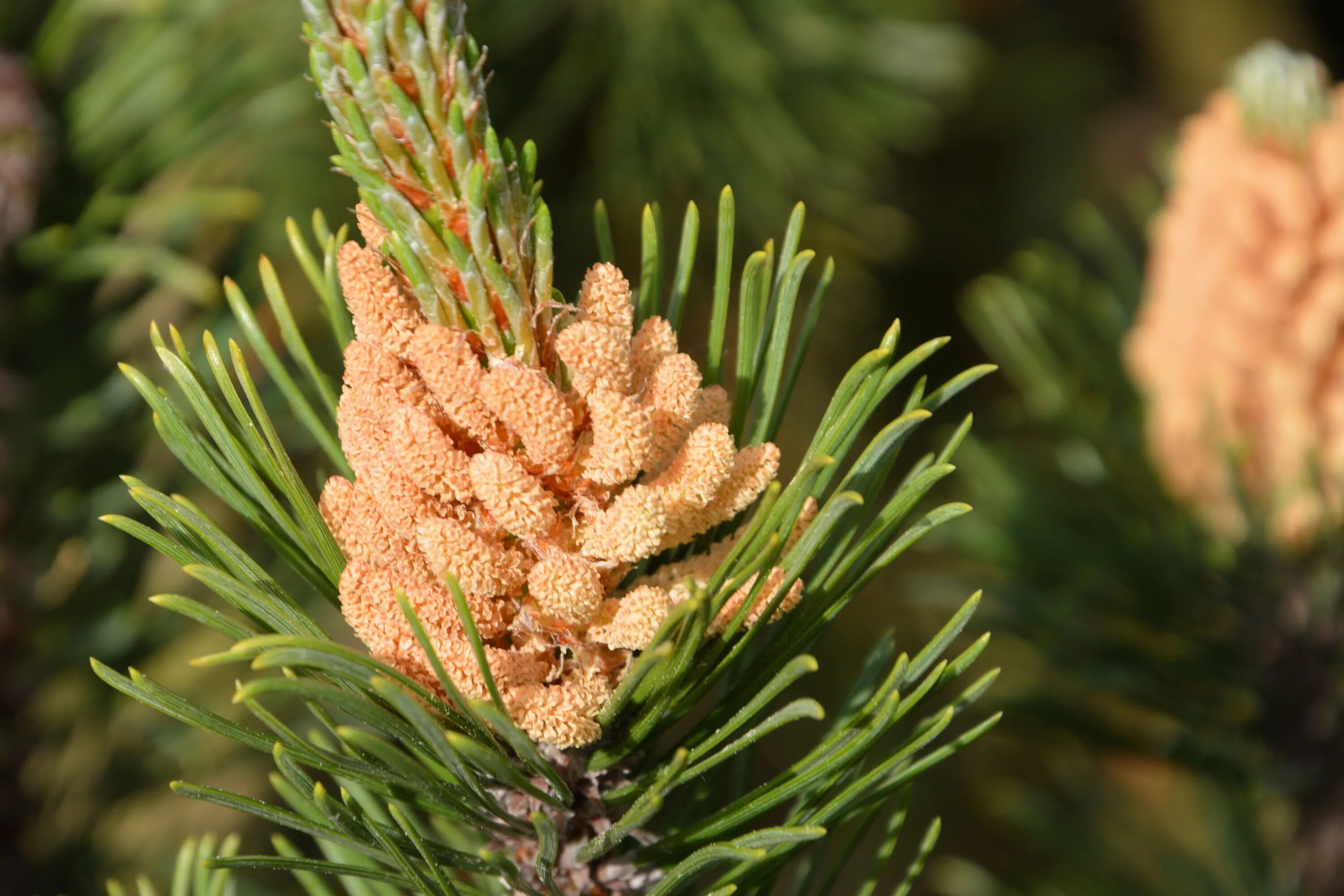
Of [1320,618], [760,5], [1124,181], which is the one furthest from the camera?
[1124,181]

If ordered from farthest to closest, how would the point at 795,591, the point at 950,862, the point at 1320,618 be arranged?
the point at 950,862 < the point at 1320,618 < the point at 795,591

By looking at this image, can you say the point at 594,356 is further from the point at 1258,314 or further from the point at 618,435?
the point at 1258,314

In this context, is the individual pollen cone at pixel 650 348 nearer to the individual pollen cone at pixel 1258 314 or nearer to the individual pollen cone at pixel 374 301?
the individual pollen cone at pixel 374 301

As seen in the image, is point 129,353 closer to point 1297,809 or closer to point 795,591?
point 795,591

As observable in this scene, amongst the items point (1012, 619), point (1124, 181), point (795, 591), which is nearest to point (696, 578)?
point (795, 591)

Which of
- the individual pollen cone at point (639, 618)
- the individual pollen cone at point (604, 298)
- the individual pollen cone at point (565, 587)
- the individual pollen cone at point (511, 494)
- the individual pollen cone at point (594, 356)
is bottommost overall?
the individual pollen cone at point (639, 618)

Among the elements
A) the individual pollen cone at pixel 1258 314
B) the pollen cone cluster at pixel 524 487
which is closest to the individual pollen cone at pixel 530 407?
the pollen cone cluster at pixel 524 487
